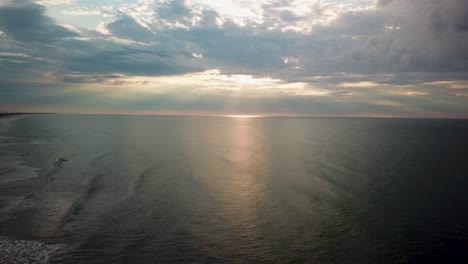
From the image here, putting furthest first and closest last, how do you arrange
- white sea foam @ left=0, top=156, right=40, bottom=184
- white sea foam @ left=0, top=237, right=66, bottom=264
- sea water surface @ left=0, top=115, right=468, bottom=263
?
white sea foam @ left=0, top=156, right=40, bottom=184 → sea water surface @ left=0, top=115, right=468, bottom=263 → white sea foam @ left=0, top=237, right=66, bottom=264

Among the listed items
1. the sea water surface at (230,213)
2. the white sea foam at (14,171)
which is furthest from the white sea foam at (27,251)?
the white sea foam at (14,171)

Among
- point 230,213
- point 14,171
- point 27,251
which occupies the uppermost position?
point 27,251

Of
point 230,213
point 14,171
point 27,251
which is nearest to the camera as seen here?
point 27,251

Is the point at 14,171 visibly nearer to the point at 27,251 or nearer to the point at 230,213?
the point at 27,251

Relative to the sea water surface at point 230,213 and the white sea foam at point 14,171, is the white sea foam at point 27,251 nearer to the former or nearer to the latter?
the sea water surface at point 230,213

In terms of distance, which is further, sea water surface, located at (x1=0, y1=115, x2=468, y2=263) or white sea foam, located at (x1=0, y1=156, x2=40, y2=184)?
white sea foam, located at (x1=0, y1=156, x2=40, y2=184)

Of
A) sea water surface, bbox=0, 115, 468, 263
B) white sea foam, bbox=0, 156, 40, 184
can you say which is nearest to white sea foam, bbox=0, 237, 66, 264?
sea water surface, bbox=0, 115, 468, 263

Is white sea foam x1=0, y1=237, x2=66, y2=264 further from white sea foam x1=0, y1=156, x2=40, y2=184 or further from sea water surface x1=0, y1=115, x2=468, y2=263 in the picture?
white sea foam x1=0, y1=156, x2=40, y2=184

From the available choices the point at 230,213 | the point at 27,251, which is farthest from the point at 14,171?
the point at 230,213

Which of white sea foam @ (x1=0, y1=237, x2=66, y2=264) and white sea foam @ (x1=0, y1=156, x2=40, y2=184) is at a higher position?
white sea foam @ (x1=0, y1=237, x2=66, y2=264)
